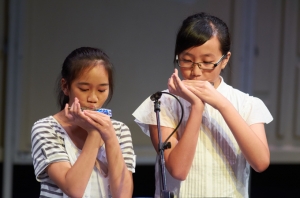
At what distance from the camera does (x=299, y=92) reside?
13.1 feet

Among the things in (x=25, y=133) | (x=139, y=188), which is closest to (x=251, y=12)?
(x=139, y=188)

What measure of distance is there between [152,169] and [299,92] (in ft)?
4.01

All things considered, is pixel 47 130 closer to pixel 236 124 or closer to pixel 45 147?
pixel 45 147

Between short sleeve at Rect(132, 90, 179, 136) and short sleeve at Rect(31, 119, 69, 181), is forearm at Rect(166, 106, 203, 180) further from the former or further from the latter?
short sleeve at Rect(31, 119, 69, 181)

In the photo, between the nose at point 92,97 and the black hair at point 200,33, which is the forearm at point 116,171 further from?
the black hair at point 200,33

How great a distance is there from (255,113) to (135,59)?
189 cm

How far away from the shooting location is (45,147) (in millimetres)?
Answer: 1671

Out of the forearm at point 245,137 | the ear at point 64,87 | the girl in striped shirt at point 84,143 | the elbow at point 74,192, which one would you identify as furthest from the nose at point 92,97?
the forearm at point 245,137

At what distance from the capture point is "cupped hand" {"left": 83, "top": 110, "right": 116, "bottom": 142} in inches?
63.5

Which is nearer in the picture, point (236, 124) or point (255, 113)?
point (236, 124)

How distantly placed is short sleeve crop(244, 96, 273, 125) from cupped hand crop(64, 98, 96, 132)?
54 centimetres

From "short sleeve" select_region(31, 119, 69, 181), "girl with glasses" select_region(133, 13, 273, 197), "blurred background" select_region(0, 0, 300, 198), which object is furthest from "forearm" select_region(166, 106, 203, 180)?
"blurred background" select_region(0, 0, 300, 198)

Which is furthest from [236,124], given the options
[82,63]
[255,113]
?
[82,63]

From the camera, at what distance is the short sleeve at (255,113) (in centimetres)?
181
